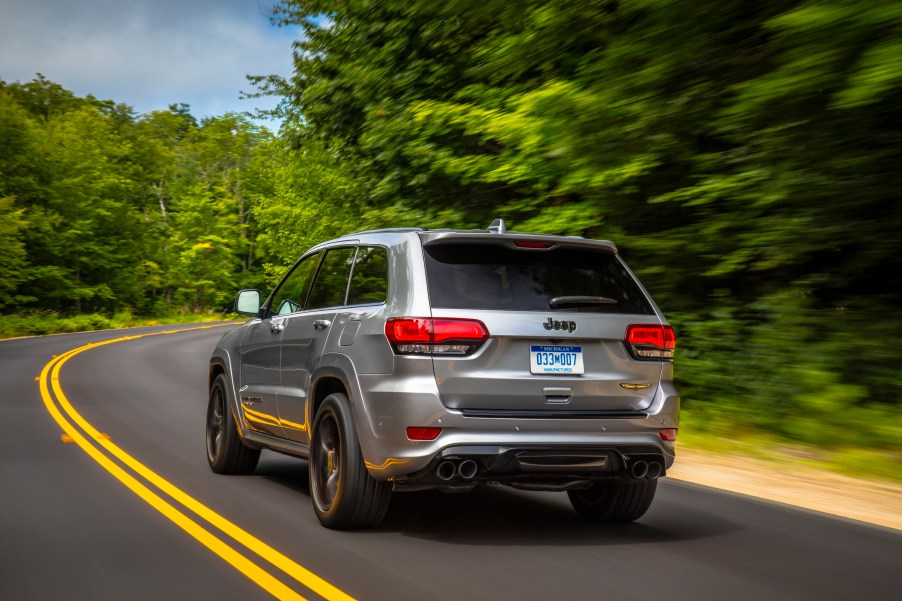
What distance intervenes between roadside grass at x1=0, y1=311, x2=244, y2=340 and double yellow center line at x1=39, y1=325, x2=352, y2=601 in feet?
109

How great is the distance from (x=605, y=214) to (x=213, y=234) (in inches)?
2385

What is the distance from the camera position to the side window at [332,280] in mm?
6770

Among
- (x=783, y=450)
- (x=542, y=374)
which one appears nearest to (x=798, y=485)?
(x=783, y=450)

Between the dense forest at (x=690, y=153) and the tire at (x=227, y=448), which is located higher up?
the dense forest at (x=690, y=153)

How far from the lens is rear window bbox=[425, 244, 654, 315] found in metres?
5.77

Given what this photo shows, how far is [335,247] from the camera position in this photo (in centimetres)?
719

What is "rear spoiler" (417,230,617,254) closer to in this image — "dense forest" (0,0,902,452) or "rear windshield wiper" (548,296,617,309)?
"rear windshield wiper" (548,296,617,309)

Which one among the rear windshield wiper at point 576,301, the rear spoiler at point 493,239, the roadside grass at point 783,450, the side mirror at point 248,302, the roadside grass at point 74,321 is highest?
the rear spoiler at point 493,239

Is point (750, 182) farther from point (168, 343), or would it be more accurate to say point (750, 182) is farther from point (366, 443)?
point (168, 343)

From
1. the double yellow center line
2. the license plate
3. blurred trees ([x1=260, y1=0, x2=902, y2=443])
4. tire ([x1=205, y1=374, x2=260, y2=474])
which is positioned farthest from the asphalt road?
blurred trees ([x1=260, y1=0, x2=902, y2=443])

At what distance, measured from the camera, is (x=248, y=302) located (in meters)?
7.90

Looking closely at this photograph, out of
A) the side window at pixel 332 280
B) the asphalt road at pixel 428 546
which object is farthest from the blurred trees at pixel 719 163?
the side window at pixel 332 280

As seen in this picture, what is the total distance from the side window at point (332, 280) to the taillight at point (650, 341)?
1871 mm

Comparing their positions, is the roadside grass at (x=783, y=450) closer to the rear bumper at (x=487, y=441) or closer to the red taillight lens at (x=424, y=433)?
the rear bumper at (x=487, y=441)
